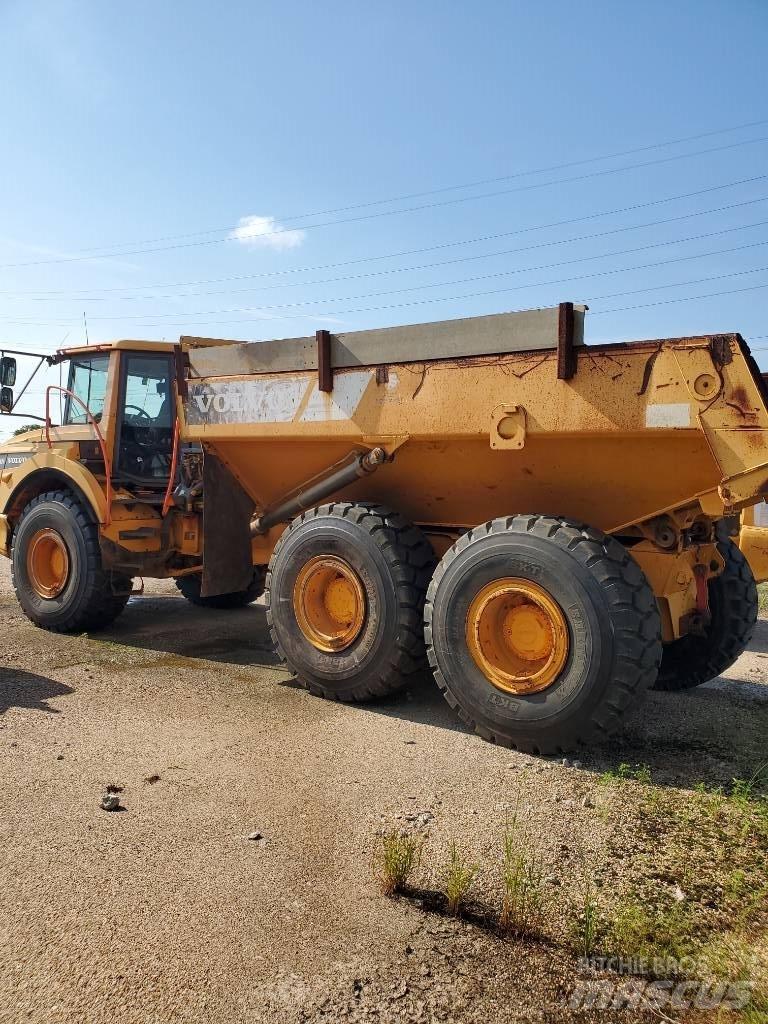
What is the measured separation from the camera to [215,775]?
3.56 metres

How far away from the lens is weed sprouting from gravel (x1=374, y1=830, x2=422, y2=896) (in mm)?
2592

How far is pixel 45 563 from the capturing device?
21.7ft

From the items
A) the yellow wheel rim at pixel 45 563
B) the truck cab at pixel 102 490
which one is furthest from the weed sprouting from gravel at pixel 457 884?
the yellow wheel rim at pixel 45 563

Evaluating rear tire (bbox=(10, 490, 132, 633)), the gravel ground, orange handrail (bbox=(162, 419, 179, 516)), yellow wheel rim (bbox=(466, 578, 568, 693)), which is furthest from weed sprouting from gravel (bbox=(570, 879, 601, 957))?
rear tire (bbox=(10, 490, 132, 633))

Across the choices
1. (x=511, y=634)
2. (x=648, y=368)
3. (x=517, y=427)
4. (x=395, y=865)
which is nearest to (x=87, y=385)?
(x=517, y=427)

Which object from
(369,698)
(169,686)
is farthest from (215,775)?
(169,686)

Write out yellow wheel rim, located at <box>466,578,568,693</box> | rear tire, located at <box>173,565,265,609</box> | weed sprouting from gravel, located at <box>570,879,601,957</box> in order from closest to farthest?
weed sprouting from gravel, located at <box>570,879,601,957</box> < yellow wheel rim, located at <box>466,578,568,693</box> < rear tire, located at <box>173,565,265,609</box>

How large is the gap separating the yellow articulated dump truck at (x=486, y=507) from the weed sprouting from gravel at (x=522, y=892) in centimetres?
101

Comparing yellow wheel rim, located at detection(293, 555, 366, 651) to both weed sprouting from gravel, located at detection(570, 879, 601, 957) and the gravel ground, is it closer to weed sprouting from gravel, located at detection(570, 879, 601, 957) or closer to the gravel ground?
the gravel ground

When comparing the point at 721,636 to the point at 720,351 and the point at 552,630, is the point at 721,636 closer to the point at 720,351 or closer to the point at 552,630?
the point at 552,630

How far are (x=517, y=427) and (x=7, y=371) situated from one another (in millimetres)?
4440

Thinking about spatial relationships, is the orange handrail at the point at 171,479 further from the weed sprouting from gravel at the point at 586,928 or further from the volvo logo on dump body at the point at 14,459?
the weed sprouting from gravel at the point at 586,928

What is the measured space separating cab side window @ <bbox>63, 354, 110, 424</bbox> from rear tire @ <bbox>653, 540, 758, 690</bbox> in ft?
16.7

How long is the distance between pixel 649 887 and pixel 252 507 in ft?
13.3
